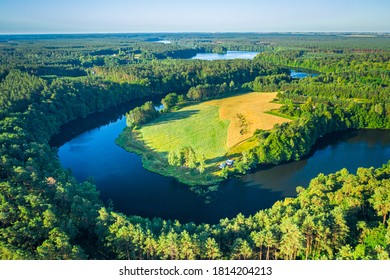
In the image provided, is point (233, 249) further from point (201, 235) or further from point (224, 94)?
point (224, 94)

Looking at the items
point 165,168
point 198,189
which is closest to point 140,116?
point 165,168

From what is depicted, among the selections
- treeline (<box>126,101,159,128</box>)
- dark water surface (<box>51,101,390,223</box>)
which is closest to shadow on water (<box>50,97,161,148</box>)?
dark water surface (<box>51,101,390,223</box>)

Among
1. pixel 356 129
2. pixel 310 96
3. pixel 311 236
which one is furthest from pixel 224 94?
pixel 311 236

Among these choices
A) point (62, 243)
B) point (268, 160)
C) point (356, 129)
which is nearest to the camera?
point (62, 243)

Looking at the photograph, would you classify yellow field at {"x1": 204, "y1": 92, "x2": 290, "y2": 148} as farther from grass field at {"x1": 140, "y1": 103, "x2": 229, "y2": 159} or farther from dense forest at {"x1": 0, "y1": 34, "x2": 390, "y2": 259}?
dense forest at {"x1": 0, "y1": 34, "x2": 390, "y2": 259}

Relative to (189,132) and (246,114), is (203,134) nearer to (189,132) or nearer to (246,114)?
(189,132)

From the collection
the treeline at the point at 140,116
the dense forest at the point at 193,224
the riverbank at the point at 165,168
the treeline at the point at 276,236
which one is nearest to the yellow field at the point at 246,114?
the dense forest at the point at 193,224

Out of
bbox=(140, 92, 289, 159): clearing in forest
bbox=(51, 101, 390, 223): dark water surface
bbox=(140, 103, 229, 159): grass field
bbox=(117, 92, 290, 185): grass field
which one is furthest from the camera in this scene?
bbox=(140, 92, 289, 159): clearing in forest

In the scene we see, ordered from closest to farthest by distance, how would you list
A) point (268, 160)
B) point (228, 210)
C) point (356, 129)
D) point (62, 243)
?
point (62, 243)
point (228, 210)
point (268, 160)
point (356, 129)
